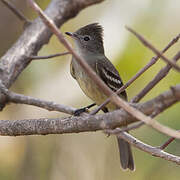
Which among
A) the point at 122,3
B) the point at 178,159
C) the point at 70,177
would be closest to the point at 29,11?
the point at 122,3

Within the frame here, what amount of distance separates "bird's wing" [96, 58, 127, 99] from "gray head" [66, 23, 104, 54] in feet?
1.48

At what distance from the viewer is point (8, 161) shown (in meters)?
5.21

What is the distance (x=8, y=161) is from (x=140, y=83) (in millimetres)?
1841

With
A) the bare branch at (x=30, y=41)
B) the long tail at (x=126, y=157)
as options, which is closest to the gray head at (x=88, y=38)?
the bare branch at (x=30, y=41)

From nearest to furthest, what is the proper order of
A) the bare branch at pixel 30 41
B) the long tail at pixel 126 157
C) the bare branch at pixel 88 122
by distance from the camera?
the bare branch at pixel 88 122, the bare branch at pixel 30 41, the long tail at pixel 126 157

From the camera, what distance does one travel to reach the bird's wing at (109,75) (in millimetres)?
4262

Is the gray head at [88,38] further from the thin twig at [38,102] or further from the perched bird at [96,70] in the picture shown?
the thin twig at [38,102]

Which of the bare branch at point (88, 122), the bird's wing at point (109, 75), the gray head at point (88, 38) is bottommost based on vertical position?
the bird's wing at point (109, 75)

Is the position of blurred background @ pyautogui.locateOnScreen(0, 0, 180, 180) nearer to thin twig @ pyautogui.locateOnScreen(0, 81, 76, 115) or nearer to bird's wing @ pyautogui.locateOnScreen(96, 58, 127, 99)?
bird's wing @ pyautogui.locateOnScreen(96, 58, 127, 99)

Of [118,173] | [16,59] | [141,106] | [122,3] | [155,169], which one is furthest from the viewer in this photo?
[122,3]

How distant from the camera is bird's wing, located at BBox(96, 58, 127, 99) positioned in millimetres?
4262

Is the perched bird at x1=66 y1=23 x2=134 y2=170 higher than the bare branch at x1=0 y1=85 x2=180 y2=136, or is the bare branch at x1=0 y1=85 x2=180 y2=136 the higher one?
the bare branch at x1=0 y1=85 x2=180 y2=136

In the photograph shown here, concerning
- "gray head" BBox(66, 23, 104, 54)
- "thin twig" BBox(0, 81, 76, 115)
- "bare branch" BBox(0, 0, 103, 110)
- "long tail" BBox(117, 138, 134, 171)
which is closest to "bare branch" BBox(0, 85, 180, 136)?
"thin twig" BBox(0, 81, 76, 115)

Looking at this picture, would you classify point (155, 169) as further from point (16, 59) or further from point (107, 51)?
point (16, 59)
